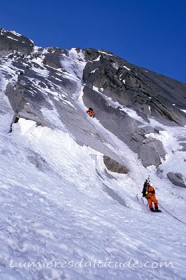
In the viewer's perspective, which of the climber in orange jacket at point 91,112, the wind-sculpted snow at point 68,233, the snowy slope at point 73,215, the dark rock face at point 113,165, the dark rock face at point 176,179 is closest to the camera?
the wind-sculpted snow at point 68,233

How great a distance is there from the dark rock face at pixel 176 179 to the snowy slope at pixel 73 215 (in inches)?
18.6

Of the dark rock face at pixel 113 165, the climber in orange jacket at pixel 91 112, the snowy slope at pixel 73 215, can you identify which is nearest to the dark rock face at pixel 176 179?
the snowy slope at pixel 73 215

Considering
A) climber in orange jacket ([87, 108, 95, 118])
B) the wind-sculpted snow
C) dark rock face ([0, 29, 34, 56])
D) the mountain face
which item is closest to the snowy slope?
the wind-sculpted snow

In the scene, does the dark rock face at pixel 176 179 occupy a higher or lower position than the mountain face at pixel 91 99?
lower

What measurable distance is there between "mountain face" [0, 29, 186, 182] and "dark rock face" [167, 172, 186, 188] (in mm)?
2506

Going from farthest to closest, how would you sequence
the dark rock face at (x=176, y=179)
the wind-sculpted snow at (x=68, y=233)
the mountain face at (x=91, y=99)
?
1. the mountain face at (x=91, y=99)
2. the dark rock face at (x=176, y=179)
3. the wind-sculpted snow at (x=68, y=233)

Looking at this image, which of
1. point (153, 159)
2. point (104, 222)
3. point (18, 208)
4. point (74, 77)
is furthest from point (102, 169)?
point (74, 77)

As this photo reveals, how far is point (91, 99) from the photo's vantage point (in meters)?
37.9

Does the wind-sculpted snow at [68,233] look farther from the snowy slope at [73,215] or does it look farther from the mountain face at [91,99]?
the mountain face at [91,99]

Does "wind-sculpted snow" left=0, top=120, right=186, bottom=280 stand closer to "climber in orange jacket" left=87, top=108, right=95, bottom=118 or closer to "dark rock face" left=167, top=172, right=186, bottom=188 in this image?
"dark rock face" left=167, top=172, right=186, bottom=188

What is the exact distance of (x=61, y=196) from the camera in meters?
12.8

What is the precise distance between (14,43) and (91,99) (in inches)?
1365

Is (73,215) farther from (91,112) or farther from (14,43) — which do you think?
(14,43)

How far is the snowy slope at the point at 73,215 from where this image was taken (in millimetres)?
6402
